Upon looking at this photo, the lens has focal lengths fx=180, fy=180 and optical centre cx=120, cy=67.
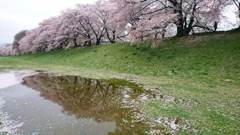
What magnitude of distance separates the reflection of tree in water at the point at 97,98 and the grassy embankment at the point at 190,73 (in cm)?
157

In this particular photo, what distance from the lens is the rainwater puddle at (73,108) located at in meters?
8.55

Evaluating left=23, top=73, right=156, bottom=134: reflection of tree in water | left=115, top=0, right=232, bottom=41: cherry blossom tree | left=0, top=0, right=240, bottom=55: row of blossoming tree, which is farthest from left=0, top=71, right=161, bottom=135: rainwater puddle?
left=0, top=0, right=240, bottom=55: row of blossoming tree

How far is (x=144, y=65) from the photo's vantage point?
24.7 m

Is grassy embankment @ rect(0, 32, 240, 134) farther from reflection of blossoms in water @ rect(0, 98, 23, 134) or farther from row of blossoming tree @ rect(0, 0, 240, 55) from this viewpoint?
reflection of blossoms in water @ rect(0, 98, 23, 134)

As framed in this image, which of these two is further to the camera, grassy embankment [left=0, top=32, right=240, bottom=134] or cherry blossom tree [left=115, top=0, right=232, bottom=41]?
cherry blossom tree [left=115, top=0, right=232, bottom=41]

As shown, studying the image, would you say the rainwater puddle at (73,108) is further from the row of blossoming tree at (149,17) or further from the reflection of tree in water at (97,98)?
the row of blossoming tree at (149,17)

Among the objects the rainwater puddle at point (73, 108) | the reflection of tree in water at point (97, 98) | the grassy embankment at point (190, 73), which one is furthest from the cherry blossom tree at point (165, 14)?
the reflection of tree in water at point (97, 98)

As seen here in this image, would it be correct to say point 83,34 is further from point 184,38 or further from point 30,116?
point 30,116

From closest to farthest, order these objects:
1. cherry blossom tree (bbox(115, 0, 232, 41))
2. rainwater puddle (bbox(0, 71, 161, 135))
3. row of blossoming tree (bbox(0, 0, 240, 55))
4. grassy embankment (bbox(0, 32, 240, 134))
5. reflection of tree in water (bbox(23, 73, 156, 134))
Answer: rainwater puddle (bbox(0, 71, 161, 135)), reflection of tree in water (bbox(23, 73, 156, 134)), grassy embankment (bbox(0, 32, 240, 134)), cherry blossom tree (bbox(115, 0, 232, 41)), row of blossoming tree (bbox(0, 0, 240, 55))

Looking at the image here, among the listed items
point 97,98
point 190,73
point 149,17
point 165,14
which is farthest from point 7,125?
point 149,17

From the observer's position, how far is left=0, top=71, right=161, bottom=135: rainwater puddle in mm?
8555

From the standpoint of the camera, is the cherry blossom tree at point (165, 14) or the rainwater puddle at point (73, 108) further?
the cherry blossom tree at point (165, 14)

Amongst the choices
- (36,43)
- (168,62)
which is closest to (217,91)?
(168,62)

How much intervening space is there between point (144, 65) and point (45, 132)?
18.1 m
